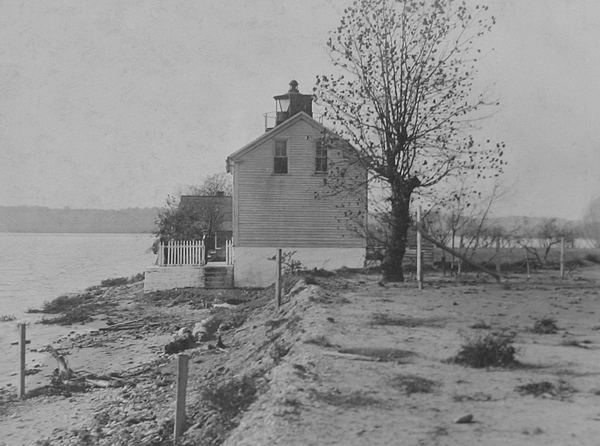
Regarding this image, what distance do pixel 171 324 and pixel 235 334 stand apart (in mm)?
5032

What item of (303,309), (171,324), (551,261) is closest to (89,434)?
(303,309)

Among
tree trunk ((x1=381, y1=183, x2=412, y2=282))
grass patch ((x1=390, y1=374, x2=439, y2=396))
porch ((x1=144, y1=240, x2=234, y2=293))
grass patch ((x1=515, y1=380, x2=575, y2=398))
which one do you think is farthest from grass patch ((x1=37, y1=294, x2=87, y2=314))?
grass patch ((x1=515, y1=380, x2=575, y2=398))

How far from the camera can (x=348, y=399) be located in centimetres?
743

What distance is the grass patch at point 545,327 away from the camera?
11586mm

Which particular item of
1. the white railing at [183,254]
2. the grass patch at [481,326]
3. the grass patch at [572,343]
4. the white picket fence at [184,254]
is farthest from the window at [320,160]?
the grass patch at [572,343]

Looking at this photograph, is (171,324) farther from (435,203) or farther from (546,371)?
(546,371)

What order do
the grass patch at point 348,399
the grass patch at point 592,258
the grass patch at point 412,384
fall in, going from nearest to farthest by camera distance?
the grass patch at point 348,399 < the grass patch at point 412,384 < the grass patch at point 592,258

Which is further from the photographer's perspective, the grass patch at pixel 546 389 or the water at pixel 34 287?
the water at pixel 34 287

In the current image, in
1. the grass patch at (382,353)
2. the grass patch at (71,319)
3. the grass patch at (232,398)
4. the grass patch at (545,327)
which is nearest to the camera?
the grass patch at (232,398)

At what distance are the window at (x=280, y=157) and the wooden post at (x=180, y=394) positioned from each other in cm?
2042

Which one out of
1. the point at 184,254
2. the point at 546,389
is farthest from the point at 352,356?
the point at 184,254

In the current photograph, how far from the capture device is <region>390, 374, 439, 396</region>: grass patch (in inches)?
305

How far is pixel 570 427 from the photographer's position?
6.37 m

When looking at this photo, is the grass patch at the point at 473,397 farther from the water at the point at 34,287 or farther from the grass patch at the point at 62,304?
the grass patch at the point at 62,304
